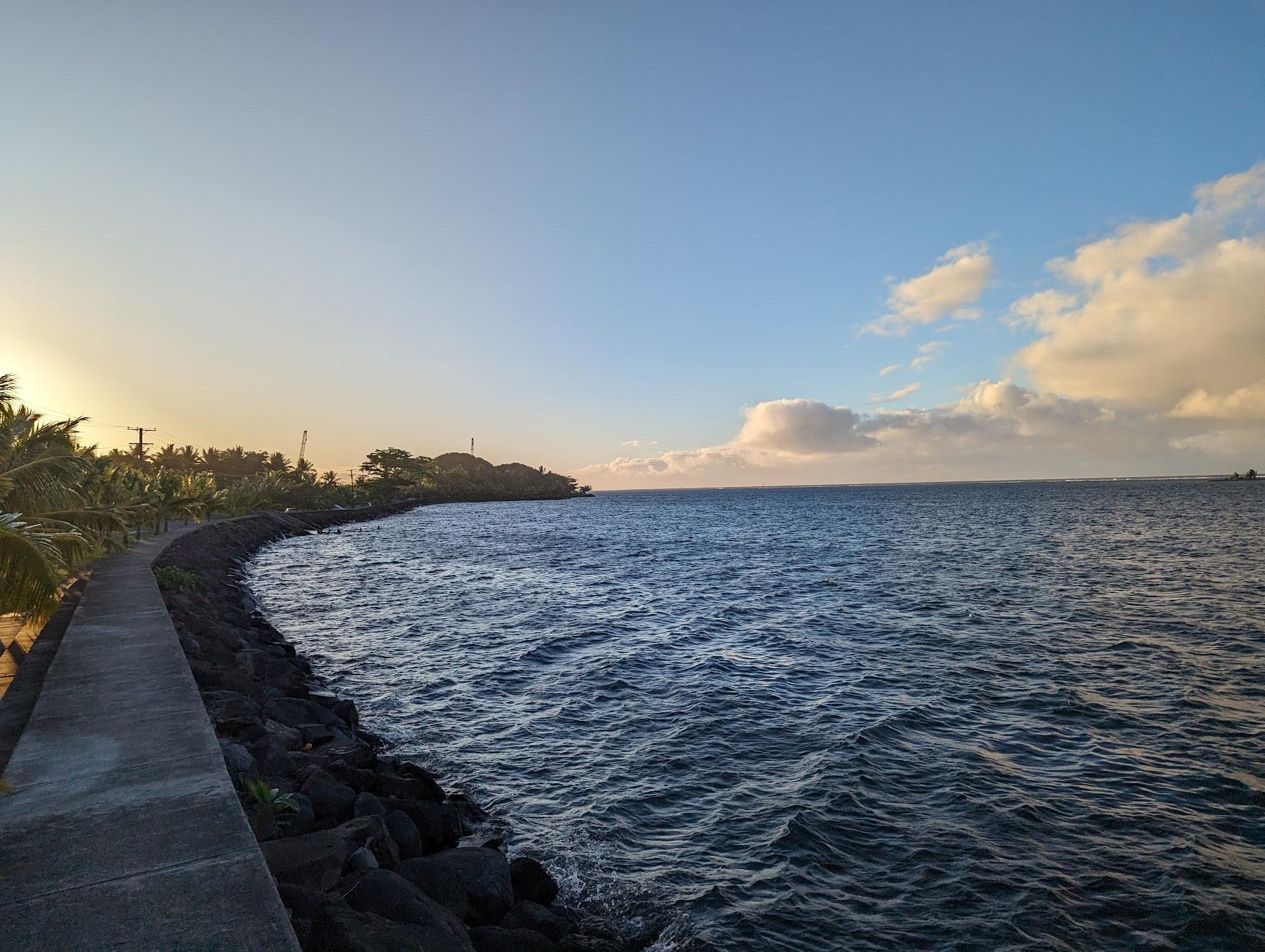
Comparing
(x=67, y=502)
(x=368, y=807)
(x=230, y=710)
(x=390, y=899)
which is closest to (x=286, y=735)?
(x=230, y=710)

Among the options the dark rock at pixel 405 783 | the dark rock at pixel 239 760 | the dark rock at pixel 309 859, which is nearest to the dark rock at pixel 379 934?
the dark rock at pixel 309 859

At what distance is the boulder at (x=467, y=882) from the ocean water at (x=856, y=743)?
4.00 feet

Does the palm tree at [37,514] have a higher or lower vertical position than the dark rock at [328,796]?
higher

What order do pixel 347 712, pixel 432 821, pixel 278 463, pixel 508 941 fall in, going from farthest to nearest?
pixel 278 463 < pixel 347 712 < pixel 432 821 < pixel 508 941

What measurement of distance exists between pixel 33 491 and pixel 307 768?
917 cm

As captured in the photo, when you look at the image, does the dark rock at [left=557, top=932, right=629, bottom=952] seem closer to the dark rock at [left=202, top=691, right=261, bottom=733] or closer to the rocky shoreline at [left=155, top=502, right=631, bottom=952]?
the rocky shoreline at [left=155, top=502, right=631, bottom=952]

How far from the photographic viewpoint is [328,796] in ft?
30.0

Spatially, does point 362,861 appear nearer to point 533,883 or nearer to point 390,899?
point 390,899

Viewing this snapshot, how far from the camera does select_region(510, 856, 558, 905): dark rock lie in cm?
830

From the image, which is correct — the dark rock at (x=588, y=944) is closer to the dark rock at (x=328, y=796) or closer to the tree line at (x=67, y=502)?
the dark rock at (x=328, y=796)

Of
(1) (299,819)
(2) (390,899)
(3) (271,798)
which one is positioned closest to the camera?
(2) (390,899)

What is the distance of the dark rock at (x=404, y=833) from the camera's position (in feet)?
28.7

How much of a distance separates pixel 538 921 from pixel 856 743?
8278 mm

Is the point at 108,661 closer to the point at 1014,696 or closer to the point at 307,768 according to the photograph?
the point at 307,768
